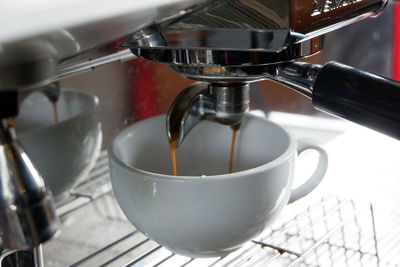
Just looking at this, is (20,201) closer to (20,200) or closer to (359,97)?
(20,200)

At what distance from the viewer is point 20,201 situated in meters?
0.20

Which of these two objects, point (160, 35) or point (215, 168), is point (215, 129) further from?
point (160, 35)

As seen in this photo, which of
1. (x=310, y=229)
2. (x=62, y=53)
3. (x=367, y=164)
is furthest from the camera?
(x=367, y=164)

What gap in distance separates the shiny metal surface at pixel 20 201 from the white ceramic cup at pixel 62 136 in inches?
5.2

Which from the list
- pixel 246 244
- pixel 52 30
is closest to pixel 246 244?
pixel 246 244

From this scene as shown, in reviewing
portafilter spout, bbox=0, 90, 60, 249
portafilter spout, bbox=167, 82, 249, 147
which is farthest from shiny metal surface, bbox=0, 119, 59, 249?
portafilter spout, bbox=167, 82, 249, 147

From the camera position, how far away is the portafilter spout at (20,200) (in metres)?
0.20

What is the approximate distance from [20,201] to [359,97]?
142 millimetres

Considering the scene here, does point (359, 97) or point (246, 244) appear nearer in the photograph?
point (359, 97)

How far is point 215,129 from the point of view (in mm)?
386

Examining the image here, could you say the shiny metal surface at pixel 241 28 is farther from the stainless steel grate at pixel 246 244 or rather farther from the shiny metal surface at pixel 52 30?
the stainless steel grate at pixel 246 244

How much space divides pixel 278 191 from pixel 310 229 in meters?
0.09

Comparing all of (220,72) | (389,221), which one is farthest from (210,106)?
(389,221)

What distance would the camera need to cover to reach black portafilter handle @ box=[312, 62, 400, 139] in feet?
0.80
